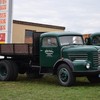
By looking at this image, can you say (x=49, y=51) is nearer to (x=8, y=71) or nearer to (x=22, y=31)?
(x=8, y=71)

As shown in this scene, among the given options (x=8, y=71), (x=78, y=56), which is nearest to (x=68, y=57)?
(x=78, y=56)

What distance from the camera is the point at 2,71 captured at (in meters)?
16.5

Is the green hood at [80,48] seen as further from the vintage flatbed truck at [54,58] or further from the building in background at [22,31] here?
the building in background at [22,31]

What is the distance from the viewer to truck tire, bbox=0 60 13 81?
15.9m

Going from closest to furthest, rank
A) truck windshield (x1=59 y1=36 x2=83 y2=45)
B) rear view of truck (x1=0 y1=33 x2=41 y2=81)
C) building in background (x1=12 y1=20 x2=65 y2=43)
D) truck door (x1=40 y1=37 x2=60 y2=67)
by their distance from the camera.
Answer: truck door (x1=40 y1=37 x2=60 y2=67) < truck windshield (x1=59 y1=36 x2=83 y2=45) < rear view of truck (x1=0 y1=33 x2=41 y2=81) < building in background (x1=12 y1=20 x2=65 y2=43)

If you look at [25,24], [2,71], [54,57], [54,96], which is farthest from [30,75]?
[25,24]

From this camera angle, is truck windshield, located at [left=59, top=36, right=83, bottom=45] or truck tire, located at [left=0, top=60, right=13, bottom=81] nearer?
truck windshield, located at [left=59, top=36, right=83, bottom=45]

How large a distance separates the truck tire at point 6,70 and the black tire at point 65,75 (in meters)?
2.63

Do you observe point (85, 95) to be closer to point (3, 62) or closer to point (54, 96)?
point (54, 96)

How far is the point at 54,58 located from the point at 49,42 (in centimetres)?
73

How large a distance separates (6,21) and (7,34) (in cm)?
69

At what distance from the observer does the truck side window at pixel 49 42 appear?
14586 mm

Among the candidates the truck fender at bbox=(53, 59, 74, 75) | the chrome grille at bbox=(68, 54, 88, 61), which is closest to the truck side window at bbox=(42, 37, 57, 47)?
the truck fender at bbox=(53, 59, 74, 75)

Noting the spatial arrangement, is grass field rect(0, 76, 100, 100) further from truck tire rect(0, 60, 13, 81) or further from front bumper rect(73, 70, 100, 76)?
truck tire rect(0, 60, 13, 81)
